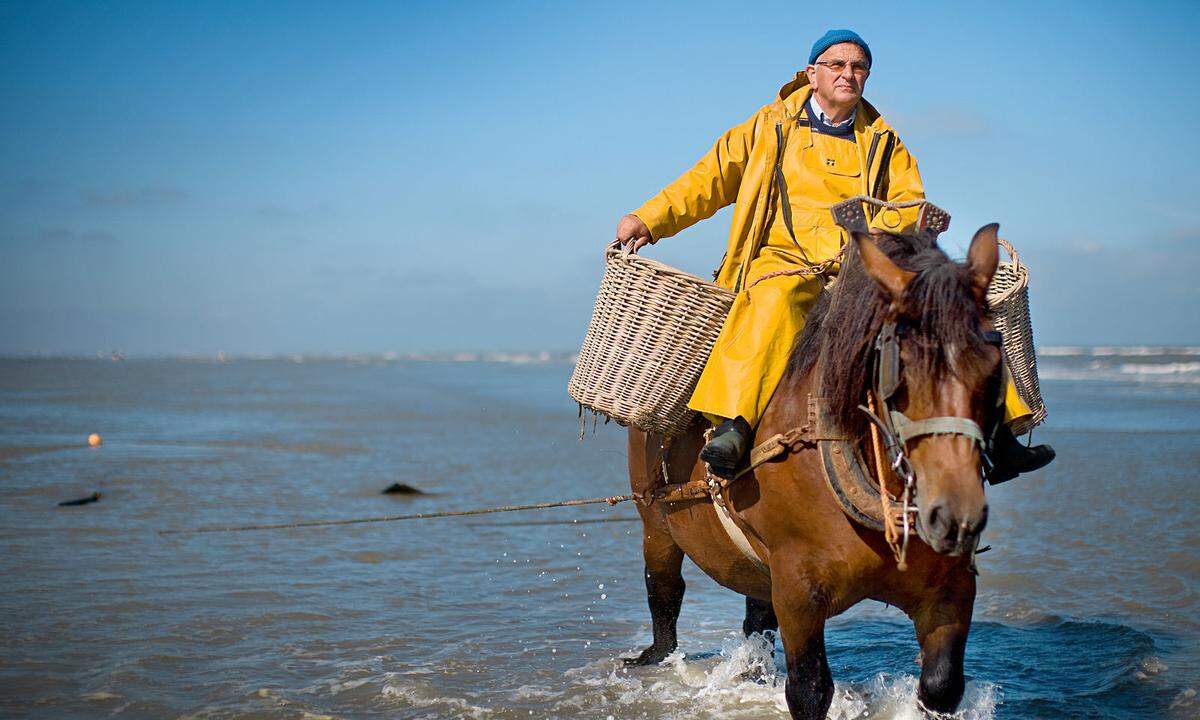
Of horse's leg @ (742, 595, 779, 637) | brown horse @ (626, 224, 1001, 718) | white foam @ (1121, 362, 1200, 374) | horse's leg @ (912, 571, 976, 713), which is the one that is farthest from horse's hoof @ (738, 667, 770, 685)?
white foam @ (1121, 362, 1200, 374)

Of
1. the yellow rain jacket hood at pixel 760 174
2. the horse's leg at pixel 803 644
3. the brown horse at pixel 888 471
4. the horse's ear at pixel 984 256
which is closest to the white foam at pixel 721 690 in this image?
the brown horse at pixel 888 471

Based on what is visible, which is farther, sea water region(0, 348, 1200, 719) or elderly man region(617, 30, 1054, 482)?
sea water region(0, 348, 1200, 719)

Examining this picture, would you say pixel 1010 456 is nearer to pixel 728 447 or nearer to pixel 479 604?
pixel 728 447

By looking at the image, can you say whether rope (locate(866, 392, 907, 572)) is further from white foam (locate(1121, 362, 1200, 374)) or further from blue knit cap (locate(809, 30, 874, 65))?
white foam (locate(1121, 362, 1200, 374))

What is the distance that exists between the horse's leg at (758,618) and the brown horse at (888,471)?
→ 4.38 feet

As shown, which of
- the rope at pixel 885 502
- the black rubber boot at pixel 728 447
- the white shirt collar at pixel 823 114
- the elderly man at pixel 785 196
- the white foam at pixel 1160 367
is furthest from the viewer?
the white foam at pixel 1160 367

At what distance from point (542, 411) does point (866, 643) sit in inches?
760

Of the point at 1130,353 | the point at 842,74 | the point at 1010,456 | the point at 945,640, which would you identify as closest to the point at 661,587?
the point at 945,640

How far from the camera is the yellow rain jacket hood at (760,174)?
4.08 m

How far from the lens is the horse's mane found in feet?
8.99

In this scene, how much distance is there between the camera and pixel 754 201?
13.5 feet

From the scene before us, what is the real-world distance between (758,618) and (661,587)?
57cm

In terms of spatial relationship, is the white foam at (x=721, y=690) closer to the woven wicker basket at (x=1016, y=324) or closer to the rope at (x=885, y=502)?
the woven wicker basket at (x=1016, y=324)

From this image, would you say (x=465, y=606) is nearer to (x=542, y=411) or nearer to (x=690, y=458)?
(x=690, y=458)
